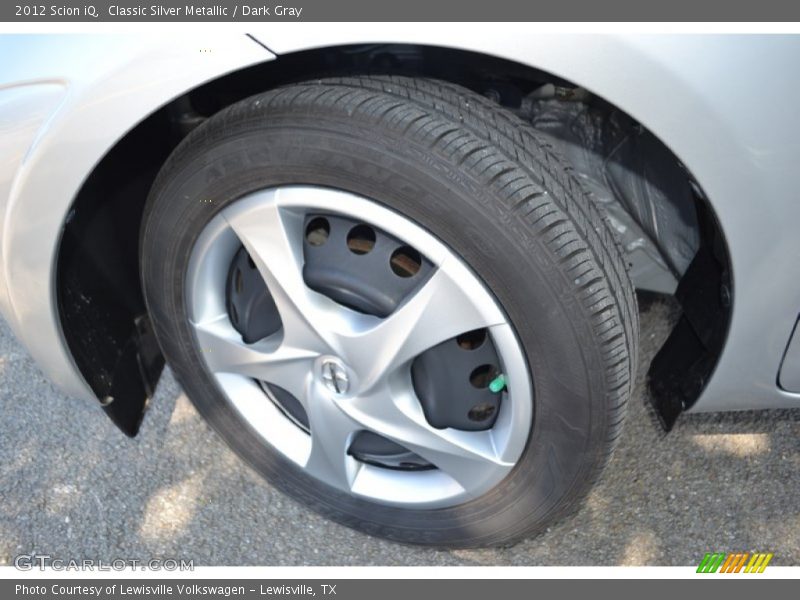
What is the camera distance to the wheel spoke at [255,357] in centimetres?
146

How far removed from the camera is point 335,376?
142cm

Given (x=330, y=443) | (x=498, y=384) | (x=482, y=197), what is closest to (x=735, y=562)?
(x=498, y=384)

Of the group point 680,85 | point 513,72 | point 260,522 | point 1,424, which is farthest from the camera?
point 1,424

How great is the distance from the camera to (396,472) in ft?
5.29

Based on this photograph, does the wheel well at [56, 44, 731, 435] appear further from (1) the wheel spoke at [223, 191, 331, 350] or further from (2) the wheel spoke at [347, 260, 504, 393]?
→ (2) the wheel spoke at [347, 260, 504, 393]

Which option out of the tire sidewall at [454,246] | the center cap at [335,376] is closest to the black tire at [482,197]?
the tire sidewall at [454,246]

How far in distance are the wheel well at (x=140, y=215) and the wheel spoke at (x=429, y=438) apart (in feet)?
1.29

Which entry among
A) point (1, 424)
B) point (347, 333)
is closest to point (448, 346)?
point (347, 333)

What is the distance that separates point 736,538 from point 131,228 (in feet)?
4.65

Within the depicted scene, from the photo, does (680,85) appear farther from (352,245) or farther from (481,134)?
(352,245)

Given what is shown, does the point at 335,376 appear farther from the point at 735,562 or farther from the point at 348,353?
the point at 735,562

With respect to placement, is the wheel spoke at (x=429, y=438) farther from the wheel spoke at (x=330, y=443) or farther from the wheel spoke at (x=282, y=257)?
the wheel spoke at (x=282, y=257)

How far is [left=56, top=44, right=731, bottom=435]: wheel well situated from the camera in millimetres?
1348

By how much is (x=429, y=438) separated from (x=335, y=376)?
0.67ft
